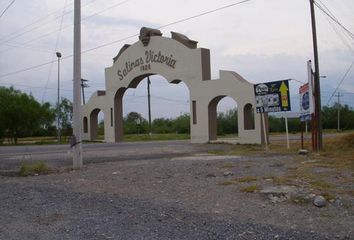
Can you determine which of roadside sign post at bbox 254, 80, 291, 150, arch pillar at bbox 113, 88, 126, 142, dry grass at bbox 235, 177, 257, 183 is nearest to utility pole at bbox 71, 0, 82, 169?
dry grass at bbox 235, 177, 257, 183

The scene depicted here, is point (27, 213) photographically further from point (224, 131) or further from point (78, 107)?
point (224, 131)

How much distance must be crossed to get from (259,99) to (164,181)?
1686cm

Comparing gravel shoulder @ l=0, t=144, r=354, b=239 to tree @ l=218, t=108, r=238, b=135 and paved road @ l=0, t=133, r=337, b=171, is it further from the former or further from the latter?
tree @ l=218, t=108, r=238, b=135

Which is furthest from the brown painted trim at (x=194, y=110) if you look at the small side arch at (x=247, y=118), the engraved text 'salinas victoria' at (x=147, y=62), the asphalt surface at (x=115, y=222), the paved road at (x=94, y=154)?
the asphalt surface at (x=115, y=222)

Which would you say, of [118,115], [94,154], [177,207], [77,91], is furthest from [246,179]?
[118,115]

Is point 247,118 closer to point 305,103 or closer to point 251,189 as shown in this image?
point 305,103

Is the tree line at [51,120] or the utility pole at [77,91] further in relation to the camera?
the tree line at [51,120]

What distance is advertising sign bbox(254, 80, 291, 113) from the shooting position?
27.9 meters

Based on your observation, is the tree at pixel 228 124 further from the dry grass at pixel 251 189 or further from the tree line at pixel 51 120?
the dry grass at pixel 251 189

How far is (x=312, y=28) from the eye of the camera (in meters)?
25.0

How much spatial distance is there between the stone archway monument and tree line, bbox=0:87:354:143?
17.5m

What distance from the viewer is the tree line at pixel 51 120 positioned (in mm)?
59531

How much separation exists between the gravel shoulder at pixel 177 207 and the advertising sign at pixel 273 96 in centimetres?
1322

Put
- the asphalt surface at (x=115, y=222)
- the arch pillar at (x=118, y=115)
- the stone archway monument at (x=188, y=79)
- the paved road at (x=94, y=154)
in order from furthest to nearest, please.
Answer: the arch pillar at (x=118, y=115) < the stone archway monument at (x=188, y=79) < the paved road at (x=94, y=154) < the asphalt surface at (x=115, y=222)
